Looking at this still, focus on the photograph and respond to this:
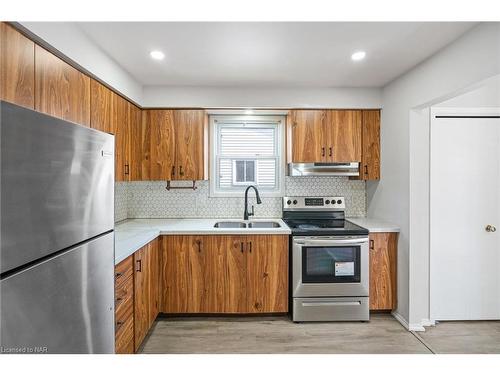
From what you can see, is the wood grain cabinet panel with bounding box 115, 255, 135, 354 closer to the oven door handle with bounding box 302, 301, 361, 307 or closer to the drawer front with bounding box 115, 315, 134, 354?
the drawer front with bounding box 115, 315, 134, 354

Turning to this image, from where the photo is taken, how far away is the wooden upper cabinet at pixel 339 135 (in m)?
3.26

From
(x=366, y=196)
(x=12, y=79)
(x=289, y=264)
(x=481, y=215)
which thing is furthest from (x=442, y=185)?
(x=12, y=79)

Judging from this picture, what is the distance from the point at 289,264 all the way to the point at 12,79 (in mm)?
2505

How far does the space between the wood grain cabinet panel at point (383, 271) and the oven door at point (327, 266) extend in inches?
5.5

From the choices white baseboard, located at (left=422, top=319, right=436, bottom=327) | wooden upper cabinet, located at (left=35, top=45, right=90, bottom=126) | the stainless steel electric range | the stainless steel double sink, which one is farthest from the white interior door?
wooden upper cabinet, located at (left=35, top=45, right=90, bottom=126)

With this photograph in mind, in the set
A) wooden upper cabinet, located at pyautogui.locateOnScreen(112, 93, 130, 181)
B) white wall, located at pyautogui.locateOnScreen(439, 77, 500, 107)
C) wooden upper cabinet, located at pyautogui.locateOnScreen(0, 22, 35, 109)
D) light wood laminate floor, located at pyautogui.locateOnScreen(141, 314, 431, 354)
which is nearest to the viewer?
wooden upper cabinet, located at pyautogui.locateOnScreen(0, 22, 35, 109)

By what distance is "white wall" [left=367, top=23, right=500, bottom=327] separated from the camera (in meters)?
1.90

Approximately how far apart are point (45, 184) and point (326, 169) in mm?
2819

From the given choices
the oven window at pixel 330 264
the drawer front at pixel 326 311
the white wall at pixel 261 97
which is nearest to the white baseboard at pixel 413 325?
the drawer front at pixel 326 311

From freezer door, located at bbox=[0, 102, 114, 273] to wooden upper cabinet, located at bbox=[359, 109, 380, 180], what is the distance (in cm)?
281

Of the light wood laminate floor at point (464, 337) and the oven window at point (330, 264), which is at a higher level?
the oven window at point (330, 264)

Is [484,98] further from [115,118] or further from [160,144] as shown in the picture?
[115,118]

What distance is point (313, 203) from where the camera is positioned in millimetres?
3494

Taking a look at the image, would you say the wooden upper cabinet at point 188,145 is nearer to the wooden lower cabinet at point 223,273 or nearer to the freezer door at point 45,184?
the wooden lower cabinet at point 223,273
